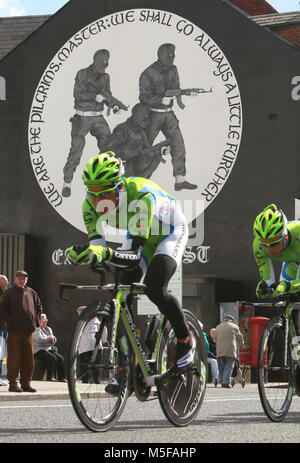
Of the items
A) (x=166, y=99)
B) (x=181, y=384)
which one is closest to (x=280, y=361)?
(x=181, y=384)

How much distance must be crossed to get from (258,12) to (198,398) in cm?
2837

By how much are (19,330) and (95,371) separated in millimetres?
8002

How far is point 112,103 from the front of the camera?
3152 cm

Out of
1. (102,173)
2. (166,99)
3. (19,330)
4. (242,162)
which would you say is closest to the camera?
(102,173)

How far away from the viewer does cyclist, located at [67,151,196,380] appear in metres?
7.57

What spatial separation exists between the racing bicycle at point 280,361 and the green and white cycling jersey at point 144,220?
1194 millimetres

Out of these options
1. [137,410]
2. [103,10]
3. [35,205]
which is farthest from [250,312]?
[137,410]

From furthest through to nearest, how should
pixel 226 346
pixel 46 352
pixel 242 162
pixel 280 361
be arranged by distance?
pixel 242 162
pixel 226 346
pixel 46 352
pixel 280 361

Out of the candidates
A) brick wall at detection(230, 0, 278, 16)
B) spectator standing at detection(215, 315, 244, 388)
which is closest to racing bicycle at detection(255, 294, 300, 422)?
spectator standing at detection(215, 315, 244, 388)

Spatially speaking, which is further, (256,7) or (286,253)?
(256,7)

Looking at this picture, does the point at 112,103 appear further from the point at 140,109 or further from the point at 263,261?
the point at 263,261

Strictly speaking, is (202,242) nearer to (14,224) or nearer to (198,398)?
(14,224)

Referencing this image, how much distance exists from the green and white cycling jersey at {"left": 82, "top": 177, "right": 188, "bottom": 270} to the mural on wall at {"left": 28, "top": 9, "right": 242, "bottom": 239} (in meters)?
21.9

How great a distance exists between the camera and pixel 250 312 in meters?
28.6
